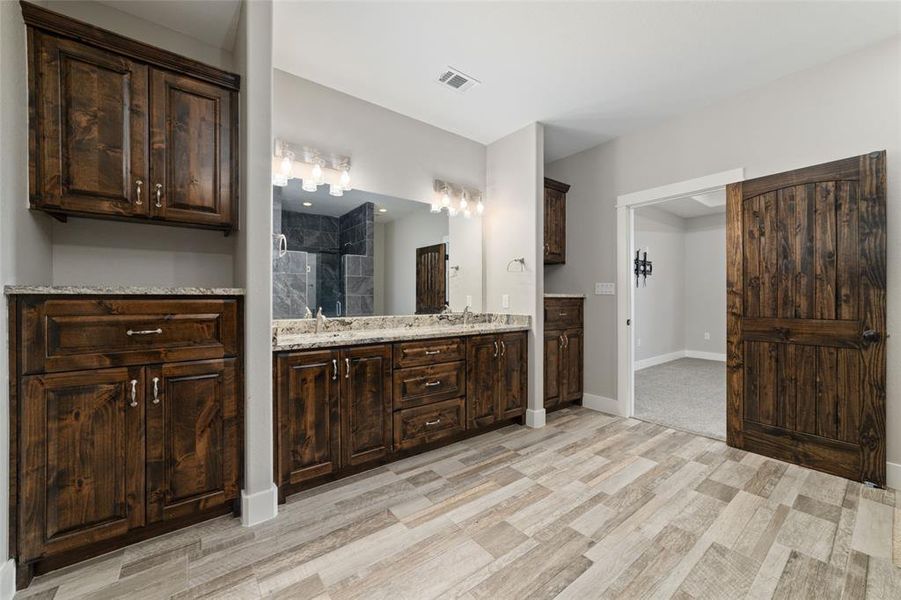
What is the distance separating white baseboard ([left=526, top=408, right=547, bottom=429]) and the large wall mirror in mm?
1164

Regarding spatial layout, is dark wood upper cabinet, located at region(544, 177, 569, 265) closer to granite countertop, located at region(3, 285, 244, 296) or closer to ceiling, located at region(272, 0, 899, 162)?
ceiling, located at region(272, 0, 899, 162)

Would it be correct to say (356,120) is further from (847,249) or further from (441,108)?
(847,249)

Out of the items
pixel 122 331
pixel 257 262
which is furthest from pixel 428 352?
pixel 122 331

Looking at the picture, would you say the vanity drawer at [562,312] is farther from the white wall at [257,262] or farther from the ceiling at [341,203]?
the white wall at [257,262]

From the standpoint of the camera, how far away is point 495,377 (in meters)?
3.08

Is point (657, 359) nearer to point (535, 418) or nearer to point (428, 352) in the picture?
point (535, 418)

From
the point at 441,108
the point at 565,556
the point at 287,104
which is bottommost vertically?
the point at 565,556

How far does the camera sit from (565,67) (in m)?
2.56

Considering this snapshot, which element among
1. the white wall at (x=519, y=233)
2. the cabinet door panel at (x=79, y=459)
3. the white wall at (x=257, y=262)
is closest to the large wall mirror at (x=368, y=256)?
the white wall at (x=519, y=233)

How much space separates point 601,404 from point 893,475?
193 centimetres

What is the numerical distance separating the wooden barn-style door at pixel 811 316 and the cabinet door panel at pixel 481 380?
6.17ft

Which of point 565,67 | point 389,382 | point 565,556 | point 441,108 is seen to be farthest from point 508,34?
point 565,556

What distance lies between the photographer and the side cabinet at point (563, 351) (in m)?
3.60

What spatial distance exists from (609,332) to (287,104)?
3517 millimetres
